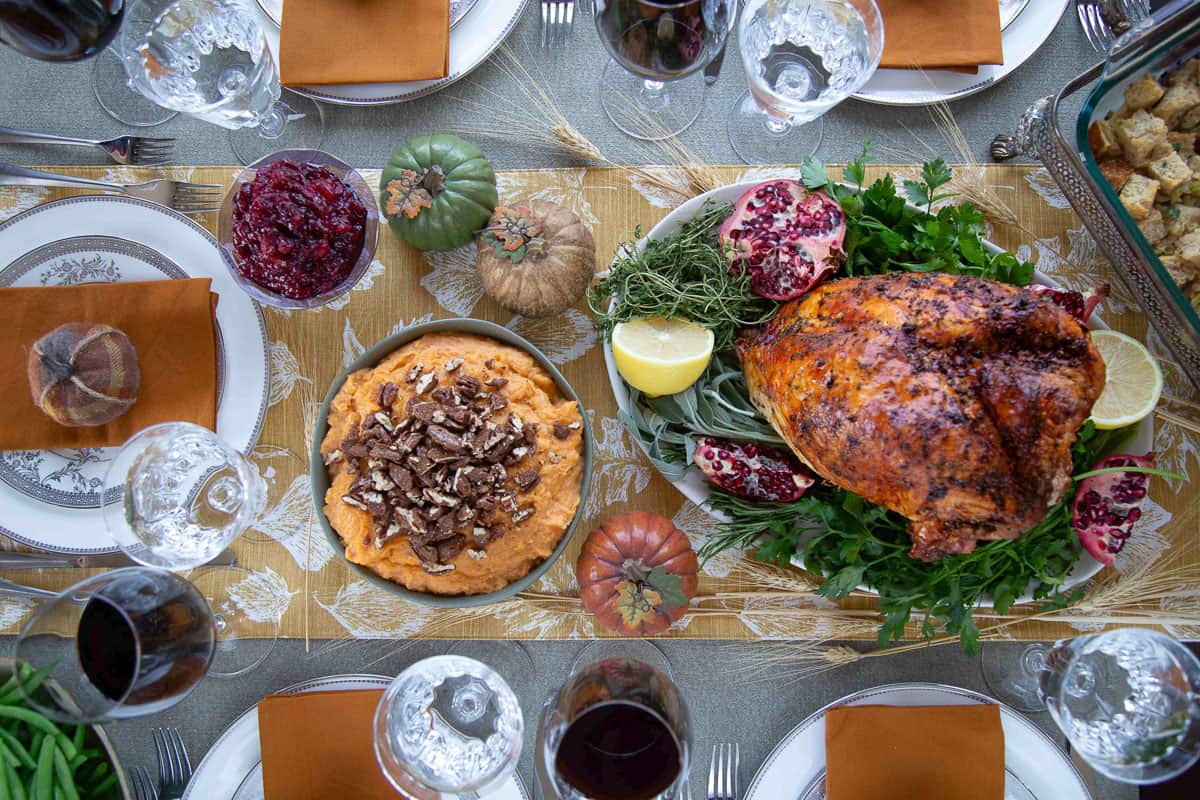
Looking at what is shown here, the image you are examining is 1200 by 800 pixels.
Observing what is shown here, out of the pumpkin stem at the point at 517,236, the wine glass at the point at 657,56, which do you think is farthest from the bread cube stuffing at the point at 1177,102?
the pumpkin stem at the point at 517,236

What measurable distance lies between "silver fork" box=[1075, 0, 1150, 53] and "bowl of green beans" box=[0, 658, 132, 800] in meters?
3.51

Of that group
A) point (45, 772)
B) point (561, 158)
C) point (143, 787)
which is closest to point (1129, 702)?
point (561, 158)

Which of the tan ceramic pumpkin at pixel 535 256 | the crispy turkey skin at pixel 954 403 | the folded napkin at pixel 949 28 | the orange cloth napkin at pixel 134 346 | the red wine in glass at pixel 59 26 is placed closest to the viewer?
the crispy turkey skin at pixel 954 403

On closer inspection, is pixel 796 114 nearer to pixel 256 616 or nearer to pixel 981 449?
pixel 981 449

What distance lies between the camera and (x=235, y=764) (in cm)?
225

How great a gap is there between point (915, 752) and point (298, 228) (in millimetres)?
2185

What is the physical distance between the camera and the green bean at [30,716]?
218cm

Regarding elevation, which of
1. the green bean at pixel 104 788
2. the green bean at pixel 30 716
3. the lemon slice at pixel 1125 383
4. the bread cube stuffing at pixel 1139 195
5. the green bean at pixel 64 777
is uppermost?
the bread cube stuffing at pixel 1139 195

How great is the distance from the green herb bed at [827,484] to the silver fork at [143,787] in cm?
174

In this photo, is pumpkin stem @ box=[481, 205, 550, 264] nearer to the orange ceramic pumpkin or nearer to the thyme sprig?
the thyme sprig

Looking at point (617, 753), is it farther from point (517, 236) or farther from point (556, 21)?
point (556, 21)

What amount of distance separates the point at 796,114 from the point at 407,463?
1.38 meters

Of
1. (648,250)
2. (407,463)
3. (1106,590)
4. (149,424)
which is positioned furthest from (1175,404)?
(149,424)

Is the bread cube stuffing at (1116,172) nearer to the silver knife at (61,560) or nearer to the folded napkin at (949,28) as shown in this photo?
the folded napkin at (949,28)
